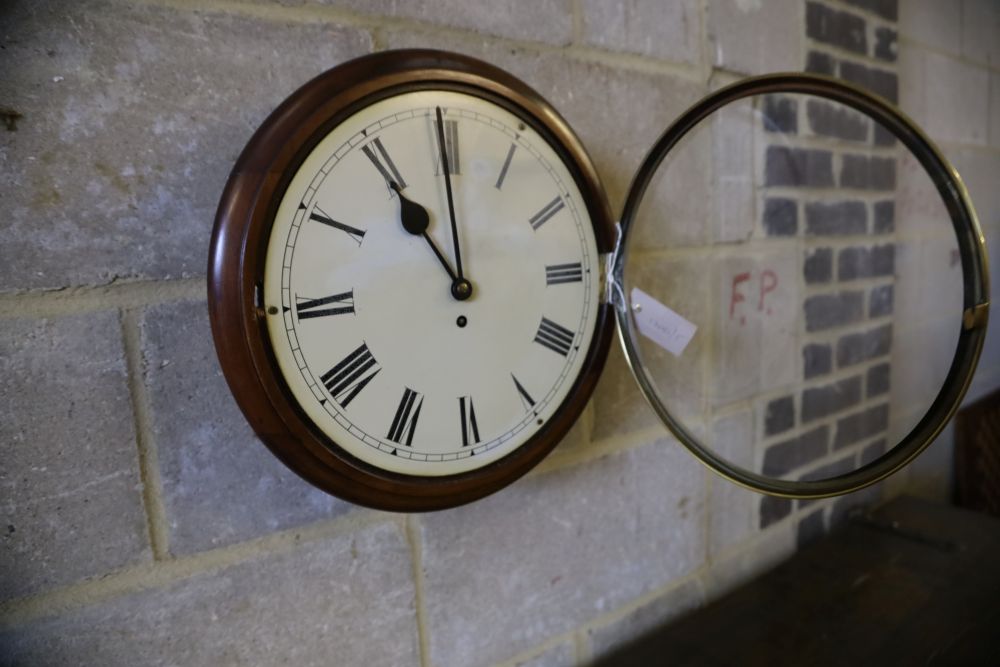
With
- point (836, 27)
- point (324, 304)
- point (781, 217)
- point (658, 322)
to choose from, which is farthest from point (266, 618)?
point (836, 27)

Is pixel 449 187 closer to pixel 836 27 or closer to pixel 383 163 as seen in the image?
pixel 383 163

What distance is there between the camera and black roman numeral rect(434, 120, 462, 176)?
579 millimetres

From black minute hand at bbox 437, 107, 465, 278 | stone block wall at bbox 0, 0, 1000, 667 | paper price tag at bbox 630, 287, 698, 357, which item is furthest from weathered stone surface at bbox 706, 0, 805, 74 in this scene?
black minute hand at bbox 437, 107, 465, 278

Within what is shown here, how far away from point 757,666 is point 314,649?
596 millimetres

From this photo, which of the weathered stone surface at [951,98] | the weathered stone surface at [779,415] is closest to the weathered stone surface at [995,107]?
the weathered stone surface at [951,98]

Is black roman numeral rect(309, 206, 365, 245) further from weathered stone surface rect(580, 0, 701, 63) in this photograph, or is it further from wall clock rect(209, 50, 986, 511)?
weathered stone surface rect(580, 0, 701, 63)

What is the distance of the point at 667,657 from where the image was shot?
2.74 feet

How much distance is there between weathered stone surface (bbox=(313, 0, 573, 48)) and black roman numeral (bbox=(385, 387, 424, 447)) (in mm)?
386

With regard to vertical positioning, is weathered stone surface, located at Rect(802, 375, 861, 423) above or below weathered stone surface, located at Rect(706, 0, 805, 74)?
below

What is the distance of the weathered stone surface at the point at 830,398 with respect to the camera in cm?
110

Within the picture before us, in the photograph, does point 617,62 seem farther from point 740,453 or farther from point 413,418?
point 740,453

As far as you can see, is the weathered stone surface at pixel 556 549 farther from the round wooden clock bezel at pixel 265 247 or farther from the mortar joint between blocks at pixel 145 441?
the mortar joint between blocks at pixel 145 441

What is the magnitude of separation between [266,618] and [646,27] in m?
0.89

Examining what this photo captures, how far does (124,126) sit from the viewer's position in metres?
0.50
